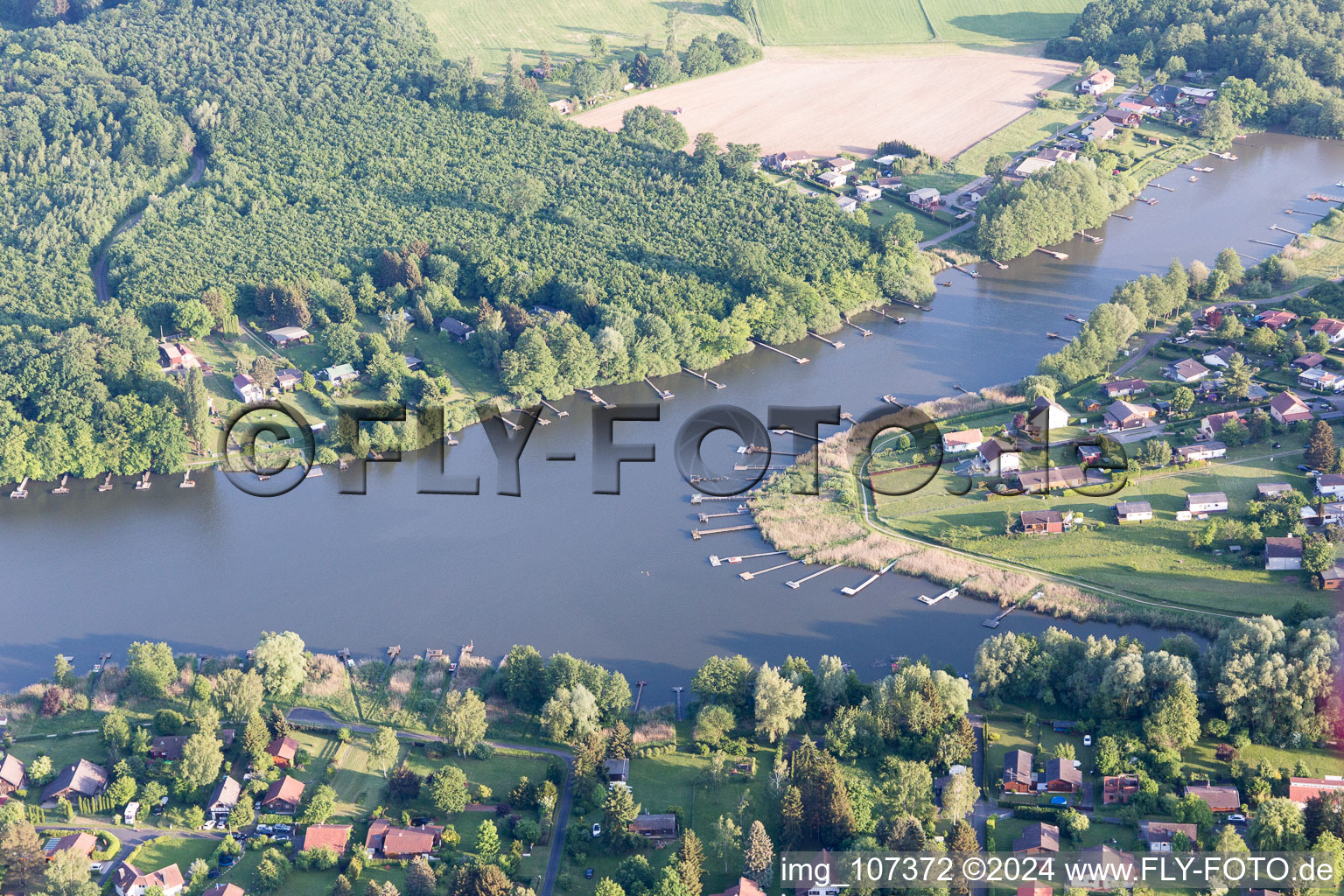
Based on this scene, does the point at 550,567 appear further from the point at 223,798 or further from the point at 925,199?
the point at 925,199

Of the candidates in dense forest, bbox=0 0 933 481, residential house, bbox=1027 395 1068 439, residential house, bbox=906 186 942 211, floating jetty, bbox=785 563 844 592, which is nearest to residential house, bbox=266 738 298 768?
floating jetty, bbox=785 563 844 592

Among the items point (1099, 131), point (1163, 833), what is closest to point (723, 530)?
point (1163, 833)

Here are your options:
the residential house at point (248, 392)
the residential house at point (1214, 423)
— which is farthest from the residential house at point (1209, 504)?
the residential house at point (248, 392)

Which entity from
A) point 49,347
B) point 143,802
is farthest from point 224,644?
point 49,347

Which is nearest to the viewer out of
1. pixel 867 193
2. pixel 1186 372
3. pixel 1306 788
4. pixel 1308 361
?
pixel 1306 788

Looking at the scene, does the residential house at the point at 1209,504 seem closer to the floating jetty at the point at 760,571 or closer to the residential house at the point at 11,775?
the floating jetty at the point at 760,571

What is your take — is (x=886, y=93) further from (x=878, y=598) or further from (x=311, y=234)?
(x=878, y=598)
